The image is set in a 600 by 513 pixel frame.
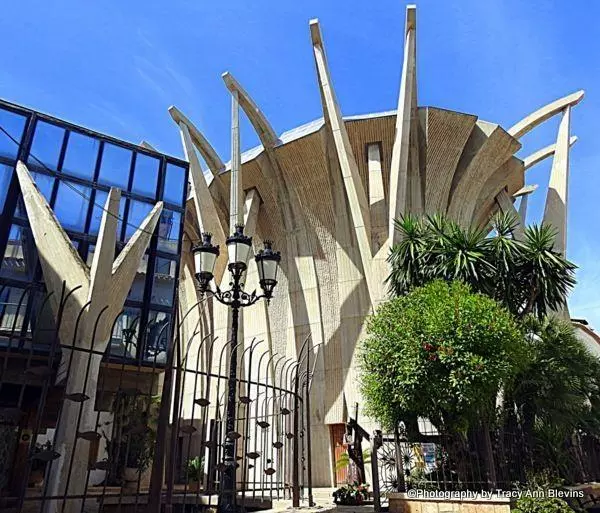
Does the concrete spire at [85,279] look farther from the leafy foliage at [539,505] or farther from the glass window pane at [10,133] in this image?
the leafy foliage at [539,505]

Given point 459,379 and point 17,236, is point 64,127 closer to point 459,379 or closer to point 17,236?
point 17,236

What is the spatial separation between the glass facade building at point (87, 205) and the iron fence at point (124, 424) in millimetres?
524

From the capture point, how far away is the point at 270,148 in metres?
18.4

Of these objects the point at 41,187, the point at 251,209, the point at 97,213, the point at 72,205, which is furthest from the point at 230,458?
the point at 251,209

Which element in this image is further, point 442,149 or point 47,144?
point 442,149

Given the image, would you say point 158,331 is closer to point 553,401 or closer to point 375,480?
point 375,480

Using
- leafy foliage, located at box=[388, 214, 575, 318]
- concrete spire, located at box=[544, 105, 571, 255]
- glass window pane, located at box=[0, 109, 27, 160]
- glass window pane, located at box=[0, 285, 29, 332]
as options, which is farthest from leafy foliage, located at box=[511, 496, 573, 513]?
glass window pane, located at box=[0, 109, 27, 160]

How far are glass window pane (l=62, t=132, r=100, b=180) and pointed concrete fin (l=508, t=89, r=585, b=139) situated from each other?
1559 centimetres

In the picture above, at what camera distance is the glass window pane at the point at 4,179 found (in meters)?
13.8

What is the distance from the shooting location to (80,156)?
1529cm

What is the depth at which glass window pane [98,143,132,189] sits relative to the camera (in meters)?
15.6

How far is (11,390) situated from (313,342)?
9.71m

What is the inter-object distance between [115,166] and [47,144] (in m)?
2.10

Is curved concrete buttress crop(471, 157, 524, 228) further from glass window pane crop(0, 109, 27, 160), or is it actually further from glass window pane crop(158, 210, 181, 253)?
glass window pane crop(0, 109, 27, 160)
